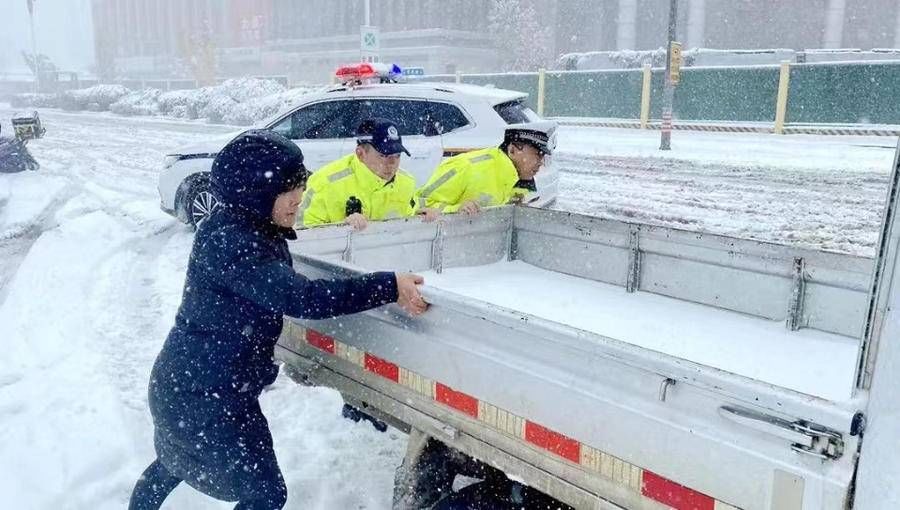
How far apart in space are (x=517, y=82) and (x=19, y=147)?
18.1 metres

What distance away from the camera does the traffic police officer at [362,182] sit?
4.43 meters

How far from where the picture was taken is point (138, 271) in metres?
7.70

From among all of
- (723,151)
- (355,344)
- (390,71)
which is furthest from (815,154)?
A: (355,344)

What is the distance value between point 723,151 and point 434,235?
15781mm

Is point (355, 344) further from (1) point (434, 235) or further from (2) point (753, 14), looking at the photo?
(2) point (753, 14)

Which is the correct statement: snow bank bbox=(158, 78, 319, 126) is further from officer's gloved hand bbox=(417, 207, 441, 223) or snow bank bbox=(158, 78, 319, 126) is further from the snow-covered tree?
officer's gloved hand bbox=(417, 207, 441, 223)

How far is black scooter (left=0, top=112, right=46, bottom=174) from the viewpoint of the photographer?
1438 cm

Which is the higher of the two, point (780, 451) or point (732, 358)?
point (780, 451)

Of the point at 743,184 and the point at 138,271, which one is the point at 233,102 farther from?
the point at 138,271

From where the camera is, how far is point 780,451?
1.64 metres

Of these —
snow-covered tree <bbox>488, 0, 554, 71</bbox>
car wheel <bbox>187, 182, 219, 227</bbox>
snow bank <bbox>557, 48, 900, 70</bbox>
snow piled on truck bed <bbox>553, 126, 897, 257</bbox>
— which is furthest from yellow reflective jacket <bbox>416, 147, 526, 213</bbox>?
snow-covered tree <bbox>488, 0, 554, 71</bbox>

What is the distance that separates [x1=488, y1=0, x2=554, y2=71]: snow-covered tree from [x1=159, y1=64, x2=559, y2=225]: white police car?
126 feet

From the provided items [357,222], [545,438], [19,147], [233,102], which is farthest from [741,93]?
[545,438]

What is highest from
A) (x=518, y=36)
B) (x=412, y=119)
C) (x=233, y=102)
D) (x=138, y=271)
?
(x=518, y=36)
